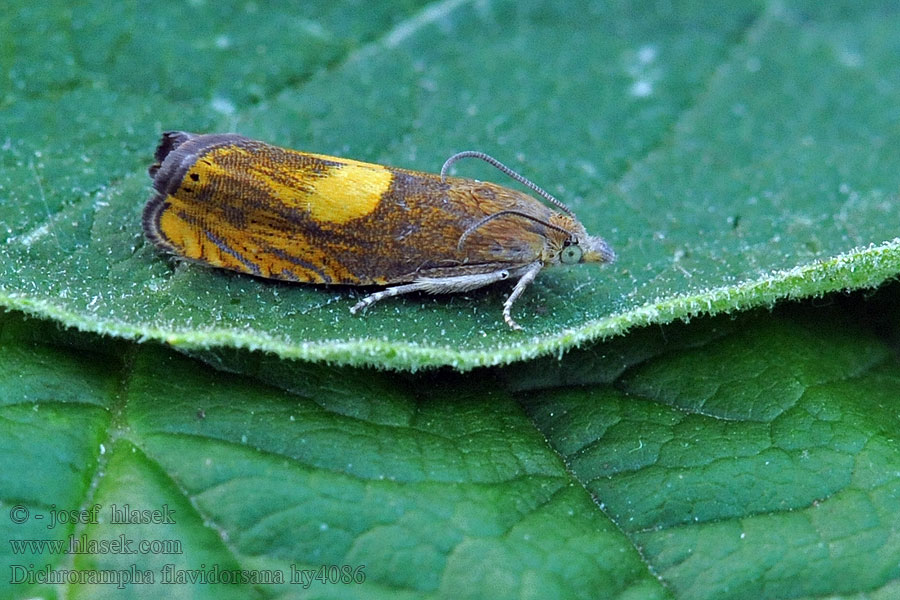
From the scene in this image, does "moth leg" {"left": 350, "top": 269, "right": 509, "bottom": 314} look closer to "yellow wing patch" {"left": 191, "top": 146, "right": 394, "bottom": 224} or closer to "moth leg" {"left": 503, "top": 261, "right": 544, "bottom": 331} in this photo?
"moth leg" {"left": 503, "top": 261, "right": 544, "bottom": 331}

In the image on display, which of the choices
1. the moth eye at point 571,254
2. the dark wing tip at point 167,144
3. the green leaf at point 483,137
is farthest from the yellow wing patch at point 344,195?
the moth eye at point 571,254

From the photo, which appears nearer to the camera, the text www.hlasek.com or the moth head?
the text www.hlasek.com

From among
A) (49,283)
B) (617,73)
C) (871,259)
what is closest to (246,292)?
(49,283)

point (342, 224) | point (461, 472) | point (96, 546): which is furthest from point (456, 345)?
point (96, 546)

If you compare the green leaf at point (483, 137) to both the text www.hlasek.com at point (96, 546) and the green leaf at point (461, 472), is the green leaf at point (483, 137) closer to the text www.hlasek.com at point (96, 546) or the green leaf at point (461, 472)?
the green leaf at point (461, 472)

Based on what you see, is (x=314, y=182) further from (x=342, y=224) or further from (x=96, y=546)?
(x=96, y=546)

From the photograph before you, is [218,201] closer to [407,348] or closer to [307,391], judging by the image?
[307,391]

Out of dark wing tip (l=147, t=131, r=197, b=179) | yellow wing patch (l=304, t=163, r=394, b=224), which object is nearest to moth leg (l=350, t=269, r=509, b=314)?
yellow wing patch (l=304, t=163, r=394, b=224)
